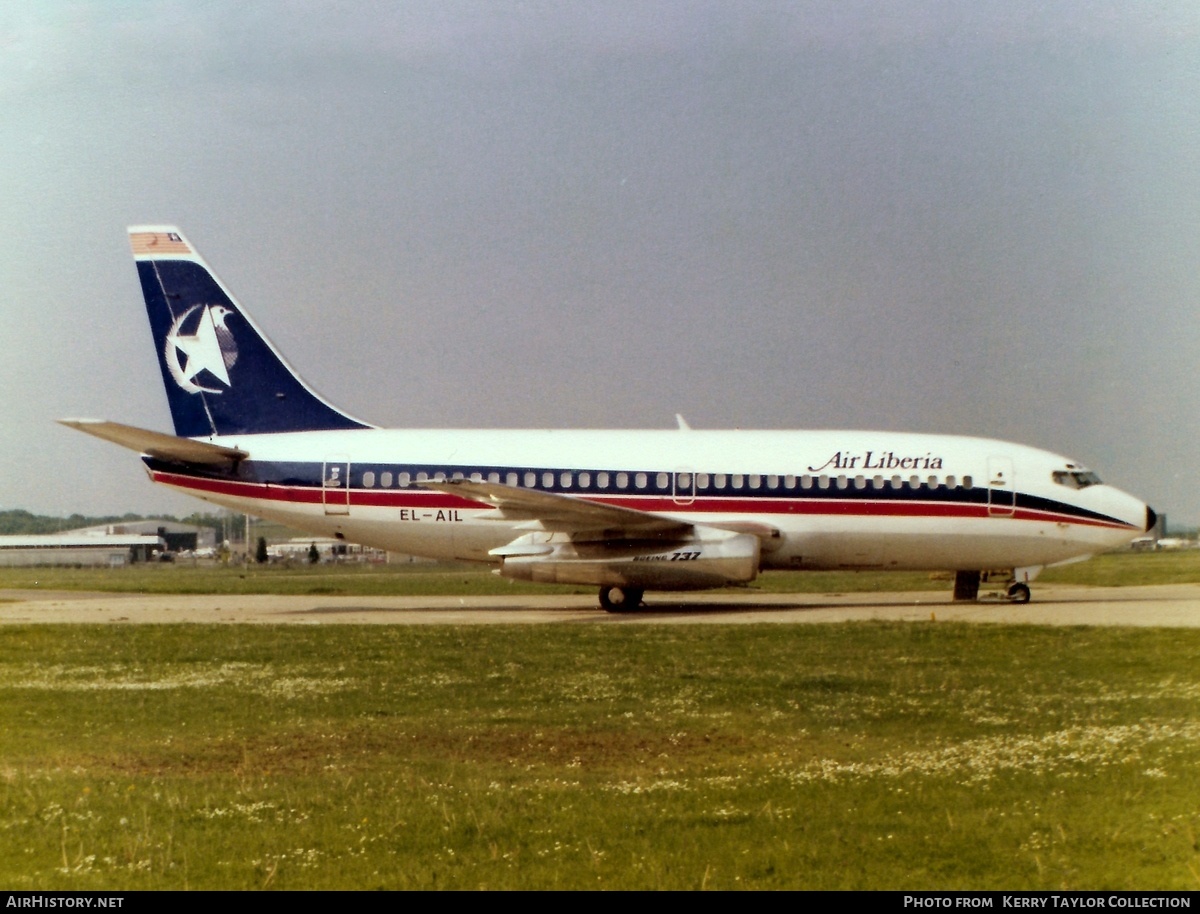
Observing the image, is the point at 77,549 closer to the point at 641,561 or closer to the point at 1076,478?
the point at 641,561

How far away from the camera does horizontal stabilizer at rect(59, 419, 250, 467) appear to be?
74.4 feet

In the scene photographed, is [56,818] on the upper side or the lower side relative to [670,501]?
lower

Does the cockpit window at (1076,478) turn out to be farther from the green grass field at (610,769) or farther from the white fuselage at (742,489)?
the green grass field at (610,769)

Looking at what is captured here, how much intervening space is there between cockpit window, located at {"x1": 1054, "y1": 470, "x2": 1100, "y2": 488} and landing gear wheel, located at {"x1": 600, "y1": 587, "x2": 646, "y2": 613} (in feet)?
28.6

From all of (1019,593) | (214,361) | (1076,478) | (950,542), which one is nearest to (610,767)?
(950,542)

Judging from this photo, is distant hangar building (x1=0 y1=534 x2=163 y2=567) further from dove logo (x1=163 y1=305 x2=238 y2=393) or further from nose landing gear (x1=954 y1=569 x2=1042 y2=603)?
nose landing gear (x1=954 y1=569 x2=1042 y2=603)

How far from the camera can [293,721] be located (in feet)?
34.7

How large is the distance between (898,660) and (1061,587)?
18.1 m

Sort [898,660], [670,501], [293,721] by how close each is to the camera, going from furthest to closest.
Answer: [670,501], [898,660], [293,721]

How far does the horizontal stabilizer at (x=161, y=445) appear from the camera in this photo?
893 inches

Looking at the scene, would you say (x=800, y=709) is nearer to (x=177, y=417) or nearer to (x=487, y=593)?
(x=177, y=417)

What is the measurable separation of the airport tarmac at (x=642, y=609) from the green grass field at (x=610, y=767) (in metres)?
5.03

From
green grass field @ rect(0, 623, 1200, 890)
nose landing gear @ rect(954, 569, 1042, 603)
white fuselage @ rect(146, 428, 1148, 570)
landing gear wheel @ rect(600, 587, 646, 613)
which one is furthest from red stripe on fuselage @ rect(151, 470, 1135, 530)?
green grass field @ rect(0, 623, 1200, 890)
